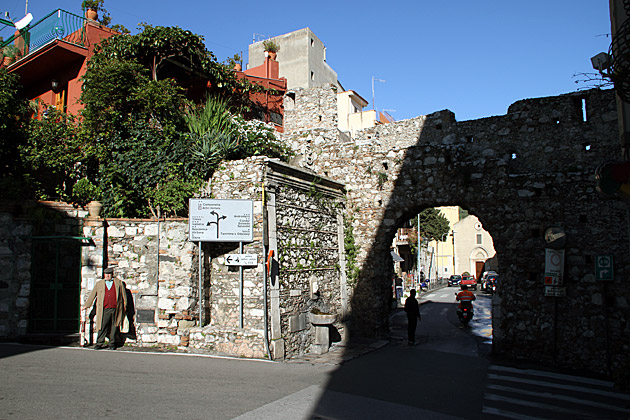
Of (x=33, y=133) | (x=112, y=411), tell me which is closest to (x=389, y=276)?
(x=112, y=411)

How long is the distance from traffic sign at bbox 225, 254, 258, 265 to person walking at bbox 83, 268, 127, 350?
227cm

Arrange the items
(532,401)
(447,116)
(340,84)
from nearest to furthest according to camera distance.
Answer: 1. (532,401)
2. (447,116)
3. (340,84)

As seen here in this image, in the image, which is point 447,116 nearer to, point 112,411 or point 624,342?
point 624,342

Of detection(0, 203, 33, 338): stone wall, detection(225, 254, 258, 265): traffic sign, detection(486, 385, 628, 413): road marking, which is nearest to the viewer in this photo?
detection(486, 385, 628, 413): road marking

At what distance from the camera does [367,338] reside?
1185 centimetres

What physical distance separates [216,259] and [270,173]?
87.9 inches

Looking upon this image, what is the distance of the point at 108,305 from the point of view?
8.73 meters

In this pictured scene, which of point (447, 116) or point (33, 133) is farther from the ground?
point (447, 116)

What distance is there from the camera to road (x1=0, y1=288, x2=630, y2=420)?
538 cm

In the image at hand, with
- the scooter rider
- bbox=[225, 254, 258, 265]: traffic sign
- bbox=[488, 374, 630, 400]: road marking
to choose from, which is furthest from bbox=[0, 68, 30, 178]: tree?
the scooter rider

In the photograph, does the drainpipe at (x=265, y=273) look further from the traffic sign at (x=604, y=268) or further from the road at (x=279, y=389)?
the traffic sign at (x=604, y=268)

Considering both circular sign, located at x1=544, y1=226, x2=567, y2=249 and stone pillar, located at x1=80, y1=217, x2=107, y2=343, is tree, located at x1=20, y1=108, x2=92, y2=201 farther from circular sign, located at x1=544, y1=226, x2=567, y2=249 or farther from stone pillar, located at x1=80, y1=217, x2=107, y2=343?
circular sign, located at x1=544, y1=226, x2=567, y2=249

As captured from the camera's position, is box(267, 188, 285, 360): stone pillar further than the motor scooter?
No

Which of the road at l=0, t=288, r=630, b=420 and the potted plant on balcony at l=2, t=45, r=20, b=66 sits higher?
the potted plant on balcony at l=2, t=45, r=20, b=66
